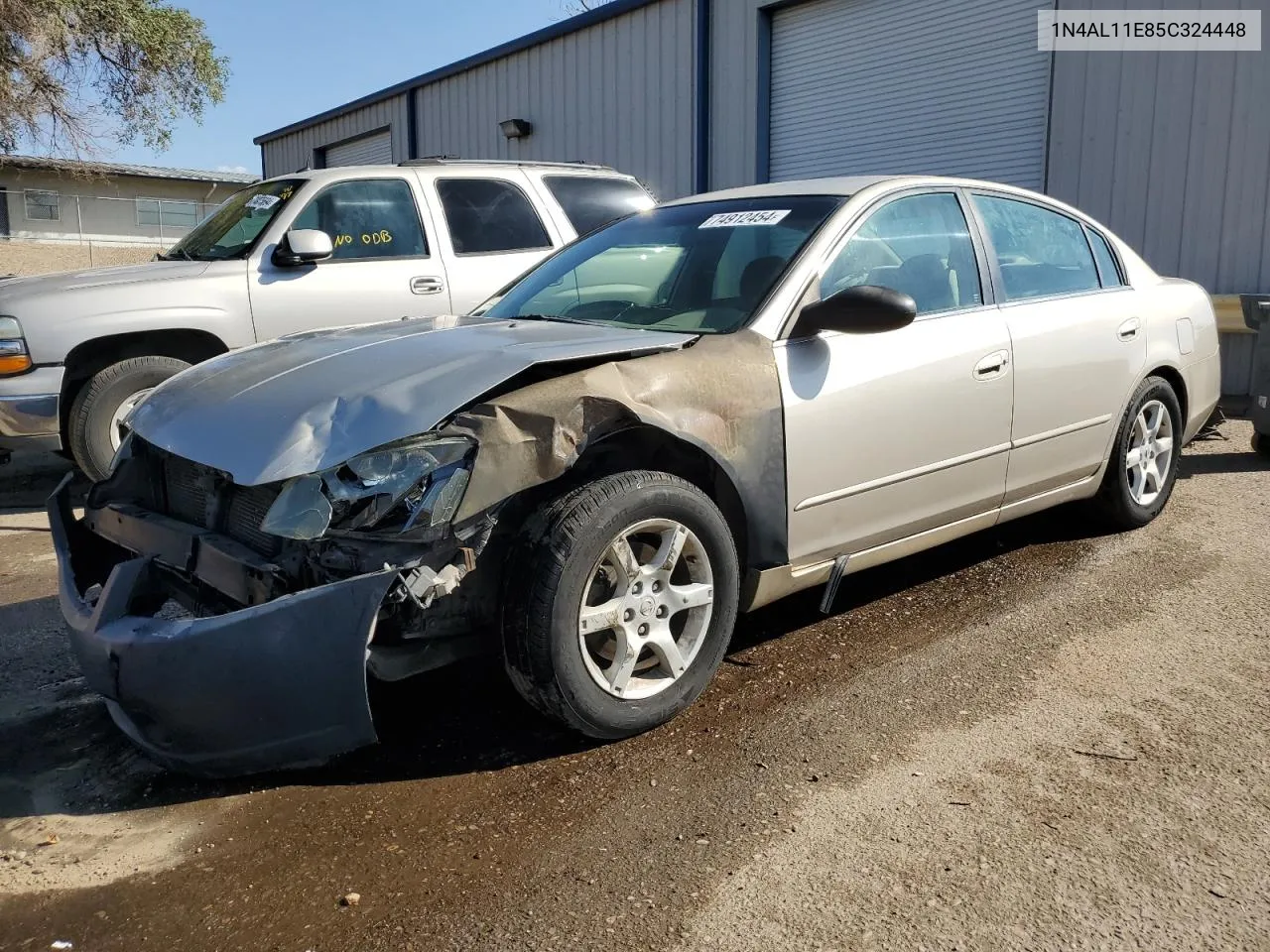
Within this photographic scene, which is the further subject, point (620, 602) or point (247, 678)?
point (620, 602)

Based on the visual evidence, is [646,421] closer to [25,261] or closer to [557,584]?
[557,584]

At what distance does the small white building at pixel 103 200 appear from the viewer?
113ft

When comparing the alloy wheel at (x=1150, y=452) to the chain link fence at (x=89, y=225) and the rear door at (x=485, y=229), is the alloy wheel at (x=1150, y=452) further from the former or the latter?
the chain link fence at (x=89, y=225)

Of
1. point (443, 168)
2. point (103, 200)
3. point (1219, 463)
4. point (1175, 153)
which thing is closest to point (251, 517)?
point (443, 168)

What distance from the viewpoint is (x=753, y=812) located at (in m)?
2.69

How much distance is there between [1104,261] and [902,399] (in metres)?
1.92

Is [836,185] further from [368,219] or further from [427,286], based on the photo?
[368,219]

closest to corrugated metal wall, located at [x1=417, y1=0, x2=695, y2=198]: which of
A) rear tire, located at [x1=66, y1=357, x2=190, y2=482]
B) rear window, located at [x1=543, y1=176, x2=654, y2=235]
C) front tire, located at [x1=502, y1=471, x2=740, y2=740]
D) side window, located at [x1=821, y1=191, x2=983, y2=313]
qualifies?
rear window, located at [x1=543, y1=176, x2=654, y2=235]

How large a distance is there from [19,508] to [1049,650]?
5.94 metres

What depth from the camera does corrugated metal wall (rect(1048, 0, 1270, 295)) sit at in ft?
29.0

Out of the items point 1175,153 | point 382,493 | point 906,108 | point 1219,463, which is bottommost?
point 1219,463

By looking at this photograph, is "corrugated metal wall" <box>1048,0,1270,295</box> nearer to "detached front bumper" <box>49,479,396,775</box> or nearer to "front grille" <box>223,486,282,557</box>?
"front grille" <box>223,486,282,557</box>

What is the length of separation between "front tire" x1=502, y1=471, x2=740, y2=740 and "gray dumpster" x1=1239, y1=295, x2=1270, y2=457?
5.03 m

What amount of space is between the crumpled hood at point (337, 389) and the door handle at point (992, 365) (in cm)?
127
